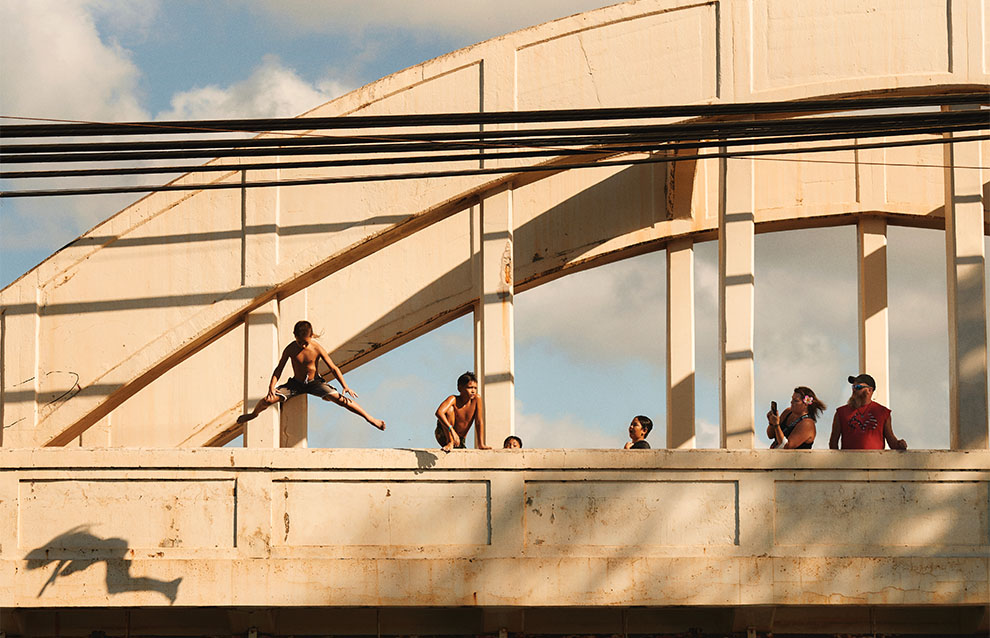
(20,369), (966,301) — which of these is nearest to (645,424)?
(966,301)

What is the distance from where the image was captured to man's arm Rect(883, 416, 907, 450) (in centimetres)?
1432

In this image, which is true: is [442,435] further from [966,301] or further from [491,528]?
[966,301]

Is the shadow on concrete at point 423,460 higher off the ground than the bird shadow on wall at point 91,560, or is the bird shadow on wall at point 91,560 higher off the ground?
the shadow on concrete at point 423,460

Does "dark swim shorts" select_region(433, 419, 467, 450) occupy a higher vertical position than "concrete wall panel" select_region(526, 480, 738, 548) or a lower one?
higher

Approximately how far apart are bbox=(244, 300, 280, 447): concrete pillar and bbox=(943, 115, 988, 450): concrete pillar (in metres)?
6.98

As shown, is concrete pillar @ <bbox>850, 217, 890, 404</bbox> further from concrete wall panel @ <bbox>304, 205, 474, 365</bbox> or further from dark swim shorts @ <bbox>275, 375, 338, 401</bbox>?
dark swim shorts @ <bbox>275, 375, 338, 401</bbox>

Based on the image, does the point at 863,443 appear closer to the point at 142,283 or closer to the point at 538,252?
the point at 538,252

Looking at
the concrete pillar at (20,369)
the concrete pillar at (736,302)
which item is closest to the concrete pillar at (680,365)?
the concrete pillar at (736,302)

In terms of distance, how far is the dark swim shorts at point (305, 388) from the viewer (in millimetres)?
15367

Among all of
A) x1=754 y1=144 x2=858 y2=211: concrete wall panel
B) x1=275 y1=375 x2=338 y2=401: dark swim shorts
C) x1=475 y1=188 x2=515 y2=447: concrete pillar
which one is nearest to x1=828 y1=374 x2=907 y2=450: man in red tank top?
x1=475 y1=188 x2=515 y2=447: concrete pillar

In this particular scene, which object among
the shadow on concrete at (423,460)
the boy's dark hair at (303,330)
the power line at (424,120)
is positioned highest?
the power line at (424,120)

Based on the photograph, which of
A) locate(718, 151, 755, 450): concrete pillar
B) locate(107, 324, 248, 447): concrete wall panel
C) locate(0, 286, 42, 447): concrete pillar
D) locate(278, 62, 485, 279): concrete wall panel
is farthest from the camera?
locate(107, 324, 248, 447): concrete wall panel

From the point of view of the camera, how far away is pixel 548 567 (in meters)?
13.9

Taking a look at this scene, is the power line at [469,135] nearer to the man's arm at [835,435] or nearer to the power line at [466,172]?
the power line at [466,172]
